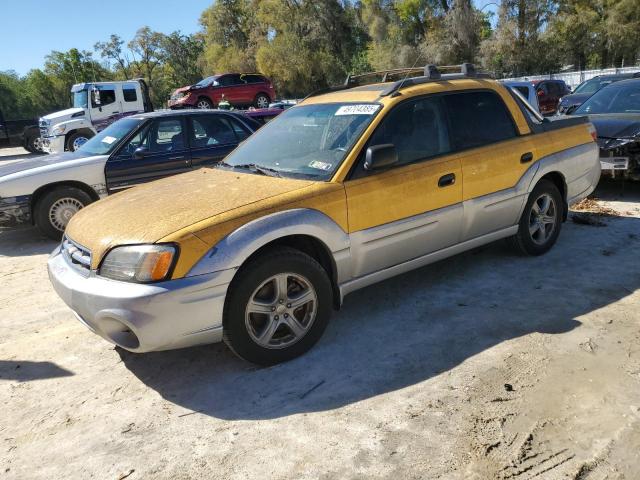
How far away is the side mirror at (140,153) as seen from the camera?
7074 mm

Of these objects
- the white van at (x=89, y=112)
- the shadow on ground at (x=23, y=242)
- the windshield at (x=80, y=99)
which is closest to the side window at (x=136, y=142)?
the shadow on ground at (x=23, y=242)

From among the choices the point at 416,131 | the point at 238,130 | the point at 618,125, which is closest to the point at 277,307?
the point at 416,131

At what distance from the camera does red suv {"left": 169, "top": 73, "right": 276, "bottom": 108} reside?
2241cm

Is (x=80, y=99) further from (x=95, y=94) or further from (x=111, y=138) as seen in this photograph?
(x=111, y=138)

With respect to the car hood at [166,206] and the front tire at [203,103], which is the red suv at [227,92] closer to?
the front tire at [203,103]

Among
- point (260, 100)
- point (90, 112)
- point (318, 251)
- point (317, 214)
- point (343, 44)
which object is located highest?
point (343, 44)

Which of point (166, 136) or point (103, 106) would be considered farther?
point (103, 106)

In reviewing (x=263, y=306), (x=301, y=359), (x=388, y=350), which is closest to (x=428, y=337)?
(x=388, y=350)

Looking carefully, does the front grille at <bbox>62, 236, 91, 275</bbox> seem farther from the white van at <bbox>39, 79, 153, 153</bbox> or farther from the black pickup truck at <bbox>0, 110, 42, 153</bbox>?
the black pickup truck at <bbox>0, 110, 42, 153</bbox>

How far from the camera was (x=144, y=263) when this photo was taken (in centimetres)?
298

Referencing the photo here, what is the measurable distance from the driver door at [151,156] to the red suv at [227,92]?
15.7 m

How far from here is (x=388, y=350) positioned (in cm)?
353

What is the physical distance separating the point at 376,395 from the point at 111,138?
5876 millimetres

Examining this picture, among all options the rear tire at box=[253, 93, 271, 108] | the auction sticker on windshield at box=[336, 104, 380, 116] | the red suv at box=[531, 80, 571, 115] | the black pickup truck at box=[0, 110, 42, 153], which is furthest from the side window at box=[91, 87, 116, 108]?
the auction sticker on windshield at box=[336, 104, 380, 116]
